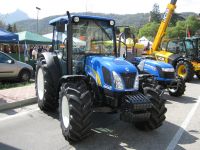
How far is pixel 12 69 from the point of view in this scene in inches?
576

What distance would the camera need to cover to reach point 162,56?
1639 cm

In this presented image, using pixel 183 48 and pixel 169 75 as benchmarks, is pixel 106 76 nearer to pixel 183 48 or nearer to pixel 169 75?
pixel 169 75

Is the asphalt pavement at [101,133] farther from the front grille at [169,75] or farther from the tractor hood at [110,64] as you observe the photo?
the front grille at [169,75]

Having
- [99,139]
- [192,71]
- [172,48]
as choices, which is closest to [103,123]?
[99,139]

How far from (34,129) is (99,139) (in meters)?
1.55

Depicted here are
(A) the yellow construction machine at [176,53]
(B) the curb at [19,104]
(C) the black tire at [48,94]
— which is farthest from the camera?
(A) the yellow construction machine at [176,53]

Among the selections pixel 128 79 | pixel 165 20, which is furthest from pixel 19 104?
pixel 165 20

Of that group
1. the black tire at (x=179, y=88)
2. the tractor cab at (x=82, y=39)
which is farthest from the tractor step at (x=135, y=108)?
the black tire at (x=179, y=88)

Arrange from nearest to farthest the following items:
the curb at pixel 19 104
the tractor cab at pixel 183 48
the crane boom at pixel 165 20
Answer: the curb at pixel 19 104
the crane boom at pixel 165 20
the tractor cab at pixel 183 48

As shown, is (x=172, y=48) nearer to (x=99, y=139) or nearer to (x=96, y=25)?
(x=96, y=25)

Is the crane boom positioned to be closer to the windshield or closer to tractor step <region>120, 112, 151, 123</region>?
the windshield

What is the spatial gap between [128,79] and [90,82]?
0.84 meters

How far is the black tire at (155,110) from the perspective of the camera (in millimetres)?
6621

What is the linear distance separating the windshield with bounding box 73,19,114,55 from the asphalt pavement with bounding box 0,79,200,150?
1675 millimetres
